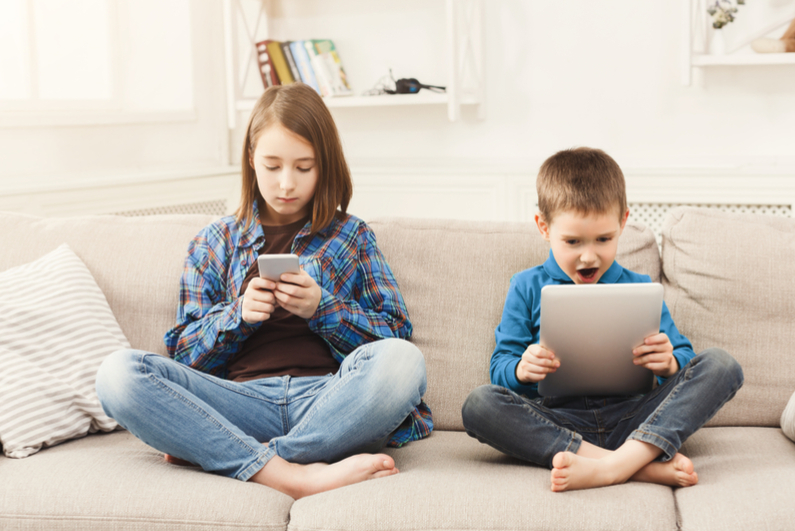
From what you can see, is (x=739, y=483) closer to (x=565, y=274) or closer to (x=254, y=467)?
(x=565, y=274)

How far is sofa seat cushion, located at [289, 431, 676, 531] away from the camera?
107cm

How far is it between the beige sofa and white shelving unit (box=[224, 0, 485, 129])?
4.22 ft

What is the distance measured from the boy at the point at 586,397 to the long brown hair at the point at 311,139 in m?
0.41

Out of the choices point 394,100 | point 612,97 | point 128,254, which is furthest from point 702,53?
point 128,254


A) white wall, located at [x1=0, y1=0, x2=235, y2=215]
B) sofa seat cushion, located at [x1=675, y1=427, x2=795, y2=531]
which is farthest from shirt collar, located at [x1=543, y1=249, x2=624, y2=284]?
white wall, located at [x1=0, y1=0, x2=235, y2=215]

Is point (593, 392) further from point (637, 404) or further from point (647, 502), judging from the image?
point (647, 502)

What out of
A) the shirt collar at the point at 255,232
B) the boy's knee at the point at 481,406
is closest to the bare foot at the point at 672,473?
the boy's knee at the point at 481,406

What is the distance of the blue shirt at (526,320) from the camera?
139 centimetres

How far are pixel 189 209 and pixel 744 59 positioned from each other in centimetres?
209

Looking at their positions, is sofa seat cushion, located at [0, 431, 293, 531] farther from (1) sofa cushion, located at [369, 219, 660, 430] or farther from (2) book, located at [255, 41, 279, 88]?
(2) book, located at [255, 41, 279, 88]

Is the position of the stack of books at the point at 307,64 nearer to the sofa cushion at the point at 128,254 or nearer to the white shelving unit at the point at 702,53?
the white shelving unit at the point at 702,53

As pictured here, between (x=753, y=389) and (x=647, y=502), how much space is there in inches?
19.5

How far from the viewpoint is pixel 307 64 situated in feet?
9.97

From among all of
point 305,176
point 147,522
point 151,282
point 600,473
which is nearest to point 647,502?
point 600,473
